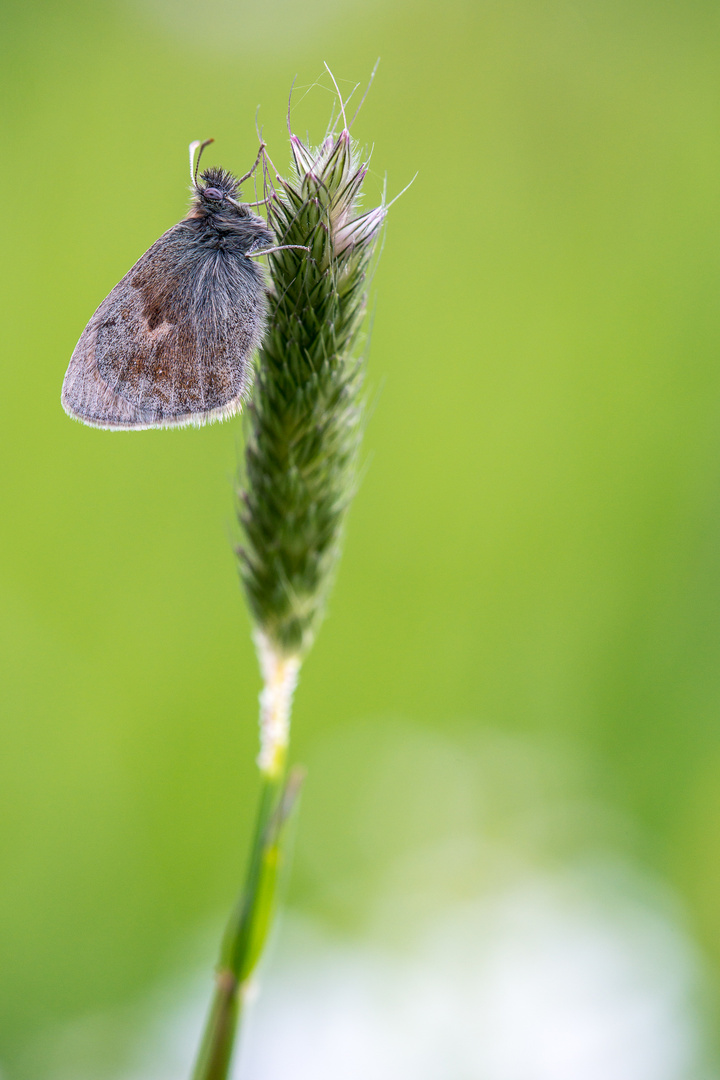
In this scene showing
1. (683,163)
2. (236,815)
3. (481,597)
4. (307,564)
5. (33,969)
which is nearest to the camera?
(307,564)

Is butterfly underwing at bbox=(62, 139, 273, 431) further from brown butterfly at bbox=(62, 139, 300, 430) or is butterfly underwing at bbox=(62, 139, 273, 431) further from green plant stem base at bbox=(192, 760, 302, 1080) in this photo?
green plant stem base at bbox=(192, 760, 302, 1080)

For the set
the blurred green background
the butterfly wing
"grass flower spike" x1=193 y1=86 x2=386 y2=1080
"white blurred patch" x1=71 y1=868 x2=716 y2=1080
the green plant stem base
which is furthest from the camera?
the blurred green background

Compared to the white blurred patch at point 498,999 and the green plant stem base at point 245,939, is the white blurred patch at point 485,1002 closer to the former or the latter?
the white blurred patch at point 498,999

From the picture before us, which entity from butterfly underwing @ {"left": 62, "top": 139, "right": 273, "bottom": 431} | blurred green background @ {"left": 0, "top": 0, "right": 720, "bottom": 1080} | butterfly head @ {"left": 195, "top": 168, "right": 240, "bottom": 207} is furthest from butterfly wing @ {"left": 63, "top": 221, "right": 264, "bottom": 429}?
blurred green background @ {"left": 0, "top": 0, "right": 720, "bottom": 1080}

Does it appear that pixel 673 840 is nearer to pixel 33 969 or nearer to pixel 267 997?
pixel 267 997

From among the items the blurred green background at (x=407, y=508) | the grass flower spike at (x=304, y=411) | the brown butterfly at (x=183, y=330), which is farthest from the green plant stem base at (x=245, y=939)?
the blurred green background at (x=407, y=508)

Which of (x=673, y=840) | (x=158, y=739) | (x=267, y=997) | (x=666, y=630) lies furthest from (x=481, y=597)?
(x=267, y=997)
